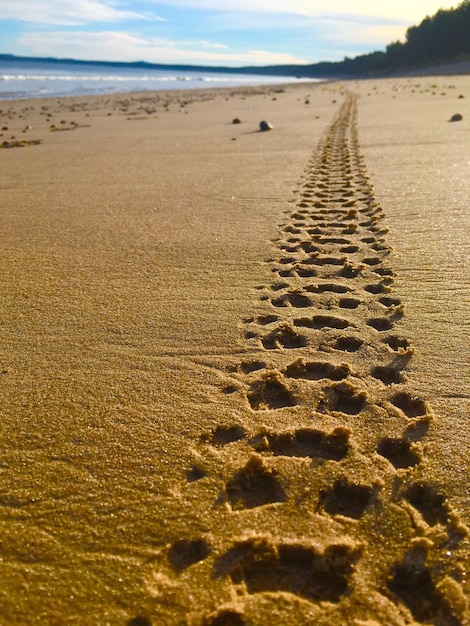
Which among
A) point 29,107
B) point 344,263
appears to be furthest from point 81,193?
point 29,107

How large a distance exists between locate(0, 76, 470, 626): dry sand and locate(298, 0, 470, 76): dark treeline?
138 ft

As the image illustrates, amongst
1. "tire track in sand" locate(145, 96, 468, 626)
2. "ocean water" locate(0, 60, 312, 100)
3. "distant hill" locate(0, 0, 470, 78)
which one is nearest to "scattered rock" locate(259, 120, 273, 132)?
"tire track in sand" locate(145, 96, 468, 626)

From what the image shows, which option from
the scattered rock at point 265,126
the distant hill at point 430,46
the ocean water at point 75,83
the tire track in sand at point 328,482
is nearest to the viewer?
the tire track in sand at point 328,482

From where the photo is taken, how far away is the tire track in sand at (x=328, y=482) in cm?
103

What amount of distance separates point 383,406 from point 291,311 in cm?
67

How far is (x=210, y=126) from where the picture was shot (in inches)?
330

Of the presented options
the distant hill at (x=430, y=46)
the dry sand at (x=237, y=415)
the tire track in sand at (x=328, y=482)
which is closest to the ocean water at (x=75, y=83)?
the distant hill at (x=430, y=46)

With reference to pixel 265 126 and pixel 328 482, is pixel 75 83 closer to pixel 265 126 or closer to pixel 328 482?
pixel 265 126

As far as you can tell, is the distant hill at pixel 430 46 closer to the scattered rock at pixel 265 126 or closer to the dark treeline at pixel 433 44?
the dark treeline at pixel 433 44

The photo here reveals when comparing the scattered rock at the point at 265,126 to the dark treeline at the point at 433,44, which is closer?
→ the scattered rock at the point at 265,126

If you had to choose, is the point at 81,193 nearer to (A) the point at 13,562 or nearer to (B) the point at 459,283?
(B) the point at 459,283

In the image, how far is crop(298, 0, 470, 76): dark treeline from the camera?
136 feet

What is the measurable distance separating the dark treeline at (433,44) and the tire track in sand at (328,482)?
140 feet

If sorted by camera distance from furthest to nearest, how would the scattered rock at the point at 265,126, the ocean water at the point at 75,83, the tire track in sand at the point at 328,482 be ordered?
the ocean water at the point at 75,83 → the scattered rock at the point at 265,126 → the tire track in sand at the point at 328,482
